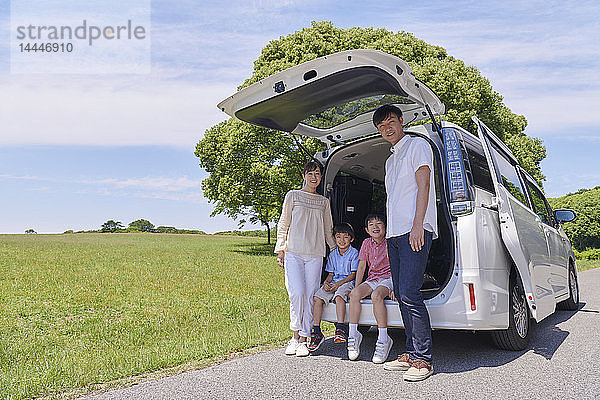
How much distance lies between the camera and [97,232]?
54500 mm

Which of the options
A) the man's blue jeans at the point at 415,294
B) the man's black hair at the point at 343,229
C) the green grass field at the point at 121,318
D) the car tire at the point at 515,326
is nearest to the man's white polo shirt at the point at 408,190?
the man's blue jeans at the point at 415,294

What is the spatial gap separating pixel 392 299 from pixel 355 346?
0.58 m

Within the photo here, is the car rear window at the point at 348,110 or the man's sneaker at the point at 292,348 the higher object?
the car rear window at the point at 348,110

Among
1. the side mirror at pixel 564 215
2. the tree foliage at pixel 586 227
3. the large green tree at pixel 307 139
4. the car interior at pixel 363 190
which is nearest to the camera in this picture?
the car interior at pixel 363 190

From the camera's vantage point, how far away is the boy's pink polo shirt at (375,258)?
540cm

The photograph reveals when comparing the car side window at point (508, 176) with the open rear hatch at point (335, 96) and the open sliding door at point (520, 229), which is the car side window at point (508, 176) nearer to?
the open sliding door at point (520, 229)

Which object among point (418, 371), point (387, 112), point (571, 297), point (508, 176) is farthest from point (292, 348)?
point (571, 297)

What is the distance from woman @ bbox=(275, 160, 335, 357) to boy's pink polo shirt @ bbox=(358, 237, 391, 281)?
439mm

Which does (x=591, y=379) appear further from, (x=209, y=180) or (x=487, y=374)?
(x=209, y=180)

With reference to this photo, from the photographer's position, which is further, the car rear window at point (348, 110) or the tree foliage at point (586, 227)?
the tree foliage at point (586, 227)

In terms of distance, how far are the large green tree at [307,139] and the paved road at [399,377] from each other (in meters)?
15.7

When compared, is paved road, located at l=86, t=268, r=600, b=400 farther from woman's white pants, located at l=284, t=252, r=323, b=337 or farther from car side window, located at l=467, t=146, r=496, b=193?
car side window, located at l=467, t=146, r=496, b=193

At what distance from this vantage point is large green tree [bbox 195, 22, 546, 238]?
2181cm

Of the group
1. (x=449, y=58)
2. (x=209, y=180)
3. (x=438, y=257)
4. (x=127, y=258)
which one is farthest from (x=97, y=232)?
(x=438, y=257)
